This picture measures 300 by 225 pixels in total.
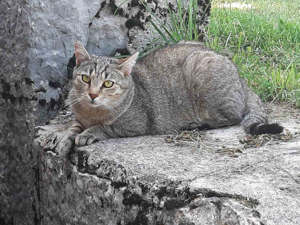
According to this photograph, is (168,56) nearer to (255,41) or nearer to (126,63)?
(126,63)

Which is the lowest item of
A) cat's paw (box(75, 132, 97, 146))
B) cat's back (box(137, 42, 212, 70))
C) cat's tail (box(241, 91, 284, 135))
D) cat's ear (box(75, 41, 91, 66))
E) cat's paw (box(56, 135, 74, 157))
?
cat's paw (box(56, 135, 74, 157))

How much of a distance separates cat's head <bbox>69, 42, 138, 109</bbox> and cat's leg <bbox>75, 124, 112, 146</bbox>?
0.20m

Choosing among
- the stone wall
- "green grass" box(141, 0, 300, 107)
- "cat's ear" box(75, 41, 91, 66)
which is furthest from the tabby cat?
"green grass" box(141, 0, 300, 107)

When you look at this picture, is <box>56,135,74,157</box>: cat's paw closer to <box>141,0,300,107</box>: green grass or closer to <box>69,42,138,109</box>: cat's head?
<box>69,42,138,109</box>: cat's head

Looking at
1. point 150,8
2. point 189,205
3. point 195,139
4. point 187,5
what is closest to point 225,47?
point 187,5

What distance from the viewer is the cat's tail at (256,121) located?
10.8 feet

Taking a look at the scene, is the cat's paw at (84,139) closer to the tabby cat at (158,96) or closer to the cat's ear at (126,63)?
the tabby cat at (158,96)

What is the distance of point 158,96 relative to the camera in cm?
390

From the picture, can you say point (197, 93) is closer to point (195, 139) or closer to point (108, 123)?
point (195, 139)

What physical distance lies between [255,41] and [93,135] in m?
3.60

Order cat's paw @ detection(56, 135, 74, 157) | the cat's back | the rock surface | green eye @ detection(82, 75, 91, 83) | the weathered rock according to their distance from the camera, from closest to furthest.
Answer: the rock surface → cat's paw @ detection(56, 135, 74, 157) → green eye @ detection(82, 75, 91, 83) → the weathered rock → the cat's back

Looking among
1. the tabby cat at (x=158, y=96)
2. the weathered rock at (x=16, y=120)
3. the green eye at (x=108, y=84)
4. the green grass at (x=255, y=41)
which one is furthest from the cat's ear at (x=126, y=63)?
the green grass at (x=255, y=41)

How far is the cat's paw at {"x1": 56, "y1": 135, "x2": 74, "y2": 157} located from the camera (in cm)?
322

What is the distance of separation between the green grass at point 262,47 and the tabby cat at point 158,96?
713mm
